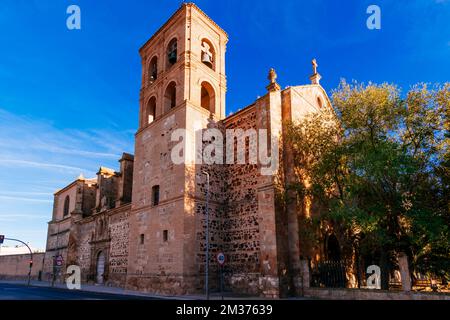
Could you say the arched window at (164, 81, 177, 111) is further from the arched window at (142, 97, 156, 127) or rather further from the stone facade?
the arched window at (142, 97, 156, 127)

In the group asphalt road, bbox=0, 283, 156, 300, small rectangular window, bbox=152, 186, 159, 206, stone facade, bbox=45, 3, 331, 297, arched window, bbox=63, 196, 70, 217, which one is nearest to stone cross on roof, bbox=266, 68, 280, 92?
stone facade, bbox=45, 3, 331, 297

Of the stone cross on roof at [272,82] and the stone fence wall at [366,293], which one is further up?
the stone cross on roof at [272,82]

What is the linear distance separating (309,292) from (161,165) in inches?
433

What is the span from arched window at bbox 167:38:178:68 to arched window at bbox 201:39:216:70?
6.04 feet

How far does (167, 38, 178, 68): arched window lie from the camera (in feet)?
74.3

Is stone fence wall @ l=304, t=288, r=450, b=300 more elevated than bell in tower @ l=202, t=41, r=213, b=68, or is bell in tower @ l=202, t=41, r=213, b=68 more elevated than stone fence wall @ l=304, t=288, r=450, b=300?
bell in tower @ l=202, t=41, r=213, b=68

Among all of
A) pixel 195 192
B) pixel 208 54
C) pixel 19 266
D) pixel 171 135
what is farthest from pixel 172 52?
pixel 19 266

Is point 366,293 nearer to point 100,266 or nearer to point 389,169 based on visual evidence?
point 389,169

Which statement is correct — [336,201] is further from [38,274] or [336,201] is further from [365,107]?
[38,274]

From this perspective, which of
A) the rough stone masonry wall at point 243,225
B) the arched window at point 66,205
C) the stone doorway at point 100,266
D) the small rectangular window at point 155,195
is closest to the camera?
the rough stone masonry wall at point 243,225

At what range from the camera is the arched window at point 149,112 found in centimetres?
2394

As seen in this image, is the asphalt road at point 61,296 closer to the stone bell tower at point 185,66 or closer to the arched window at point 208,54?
the stone bell tower at point 185,66

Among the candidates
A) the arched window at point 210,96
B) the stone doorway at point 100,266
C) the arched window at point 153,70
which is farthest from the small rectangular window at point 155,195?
the stone doorway at point 100,266

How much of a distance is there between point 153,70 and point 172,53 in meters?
3.17
